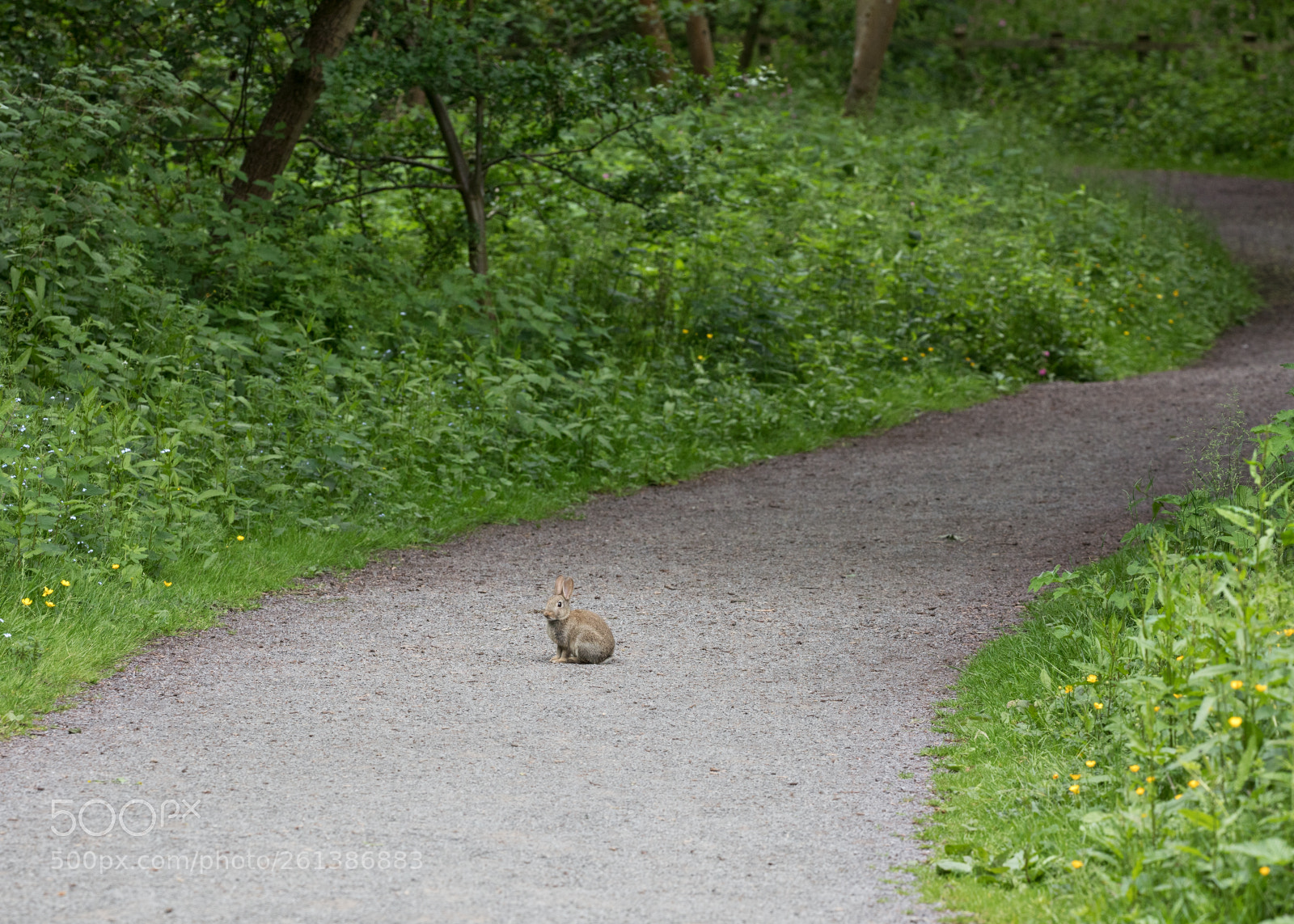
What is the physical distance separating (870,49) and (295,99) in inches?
556

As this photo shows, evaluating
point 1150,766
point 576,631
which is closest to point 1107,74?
point 576,631

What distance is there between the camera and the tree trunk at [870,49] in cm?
2325

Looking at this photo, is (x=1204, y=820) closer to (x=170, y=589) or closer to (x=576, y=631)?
(x=576, y=631)

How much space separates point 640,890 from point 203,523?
14.6ft

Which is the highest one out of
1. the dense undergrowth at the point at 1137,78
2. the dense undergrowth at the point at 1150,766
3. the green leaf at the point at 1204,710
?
the green leaf at the point at 1204,710

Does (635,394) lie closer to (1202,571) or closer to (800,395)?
(800,395)

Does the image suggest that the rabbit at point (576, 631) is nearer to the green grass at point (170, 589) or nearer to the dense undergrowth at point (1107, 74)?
the green grass at point (170, 589)

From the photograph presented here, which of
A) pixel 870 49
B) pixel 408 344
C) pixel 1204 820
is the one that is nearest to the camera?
pixel 1204 820

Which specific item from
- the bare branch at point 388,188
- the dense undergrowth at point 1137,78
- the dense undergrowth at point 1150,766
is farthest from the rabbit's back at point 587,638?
the dense undergrowth at point 1137,78

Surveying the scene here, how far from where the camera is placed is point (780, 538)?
8.96 m

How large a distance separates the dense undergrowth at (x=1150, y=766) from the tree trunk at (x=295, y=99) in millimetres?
7869

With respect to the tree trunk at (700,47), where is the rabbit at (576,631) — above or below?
below

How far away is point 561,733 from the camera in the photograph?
5.41 meters

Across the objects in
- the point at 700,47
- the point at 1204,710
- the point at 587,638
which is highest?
the point at 1204,710
